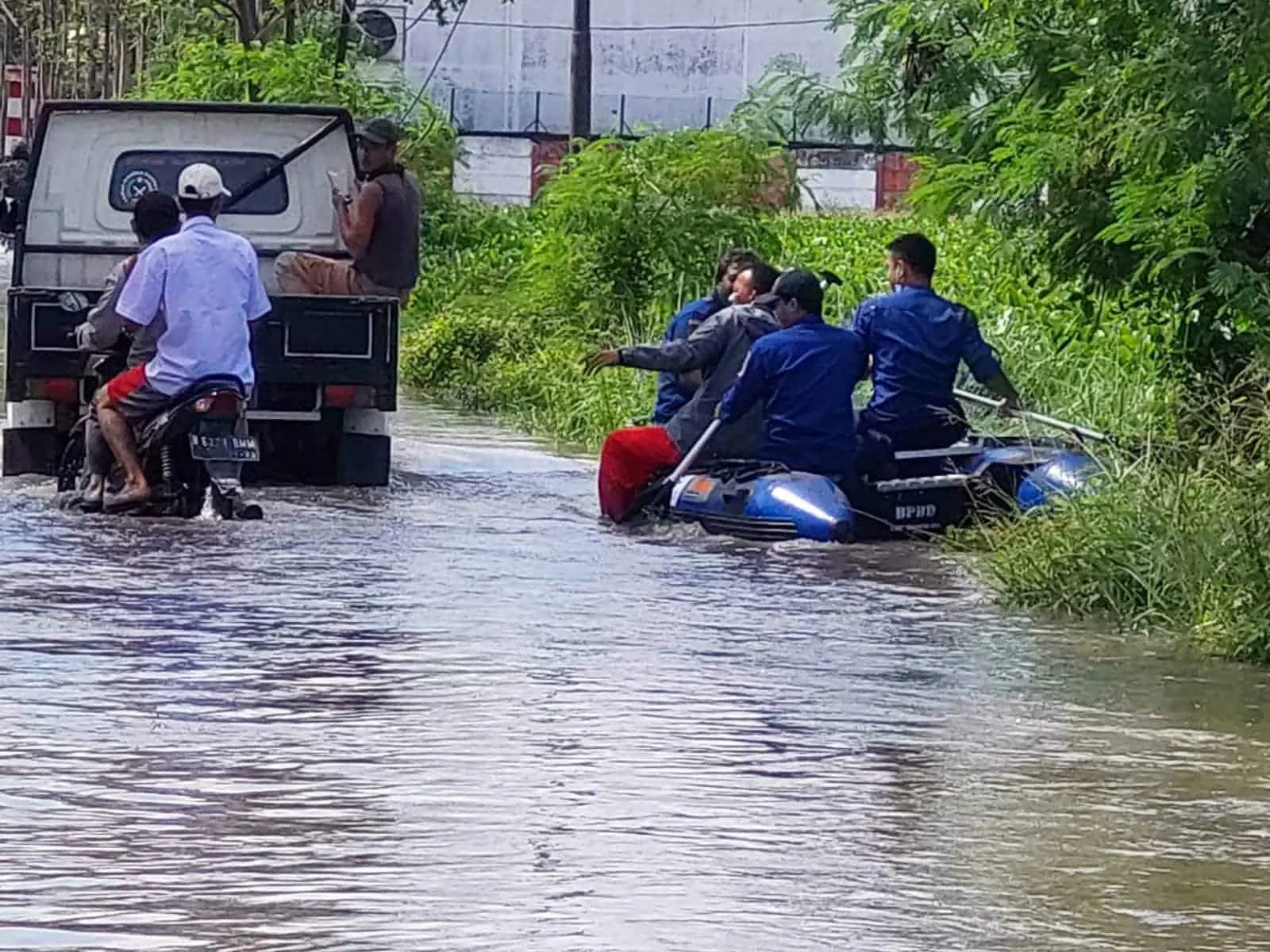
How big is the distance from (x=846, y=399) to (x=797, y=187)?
12.2 metres

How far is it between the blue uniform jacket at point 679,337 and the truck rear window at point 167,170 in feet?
8.09

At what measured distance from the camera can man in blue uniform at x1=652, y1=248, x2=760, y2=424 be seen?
1538 centimetres

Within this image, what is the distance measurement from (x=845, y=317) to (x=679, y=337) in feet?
20.8

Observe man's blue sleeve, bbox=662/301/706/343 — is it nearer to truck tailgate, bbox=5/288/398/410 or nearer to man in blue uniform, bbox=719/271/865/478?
man in blue uniform, bbox=719/271/865/478

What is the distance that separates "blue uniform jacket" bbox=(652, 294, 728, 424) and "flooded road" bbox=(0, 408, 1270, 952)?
226cm

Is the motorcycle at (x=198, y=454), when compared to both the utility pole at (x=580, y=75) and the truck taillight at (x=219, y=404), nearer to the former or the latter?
the truck taillight at (x=219, y=404)

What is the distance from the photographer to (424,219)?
1275 inches

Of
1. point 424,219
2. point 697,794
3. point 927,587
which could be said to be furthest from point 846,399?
point 424,219

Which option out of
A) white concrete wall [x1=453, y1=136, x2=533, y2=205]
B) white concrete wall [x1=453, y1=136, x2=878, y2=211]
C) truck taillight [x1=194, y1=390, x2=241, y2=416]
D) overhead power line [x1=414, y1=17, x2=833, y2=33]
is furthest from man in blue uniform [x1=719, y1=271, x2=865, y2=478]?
overhead power line [x1=414, y1=17, x2=833, y2=33]

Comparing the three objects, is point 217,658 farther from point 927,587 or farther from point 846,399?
point 846,399

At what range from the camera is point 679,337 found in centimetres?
1536

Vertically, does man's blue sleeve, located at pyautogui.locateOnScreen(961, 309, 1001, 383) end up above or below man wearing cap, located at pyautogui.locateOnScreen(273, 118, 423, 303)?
below

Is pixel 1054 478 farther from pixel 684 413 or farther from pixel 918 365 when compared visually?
pixel 684 413

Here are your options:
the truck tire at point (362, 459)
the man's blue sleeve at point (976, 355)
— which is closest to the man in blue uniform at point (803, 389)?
the man's blue sleeve at point (976, 355)
